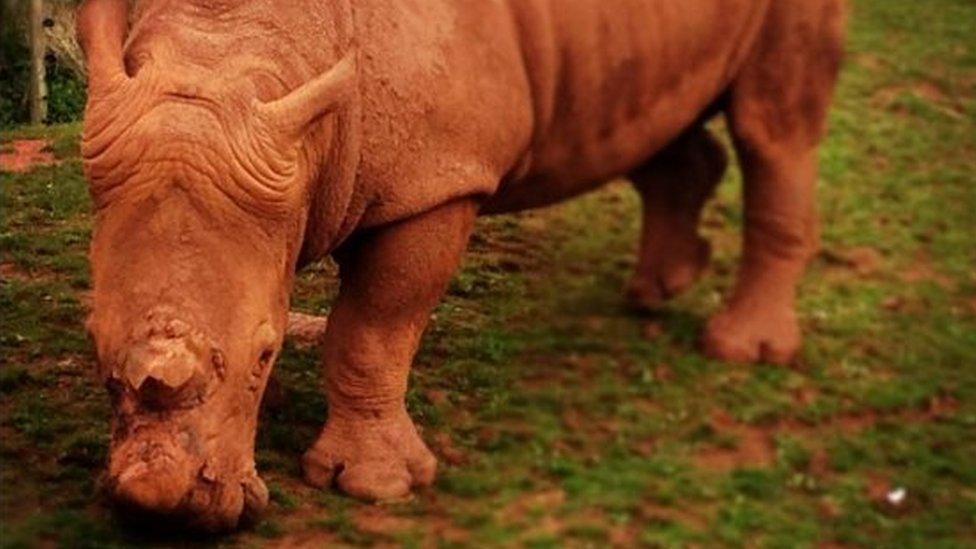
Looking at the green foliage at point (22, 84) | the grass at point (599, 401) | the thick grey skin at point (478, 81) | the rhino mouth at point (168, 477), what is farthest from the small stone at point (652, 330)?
the rhino mouth at point (168, 477)

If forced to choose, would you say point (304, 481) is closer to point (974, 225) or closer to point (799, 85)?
point (799, 85)

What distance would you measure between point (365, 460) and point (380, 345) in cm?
34

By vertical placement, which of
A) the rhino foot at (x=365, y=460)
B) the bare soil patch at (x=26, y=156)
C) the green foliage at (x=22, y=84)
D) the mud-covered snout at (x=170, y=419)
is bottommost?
the rhino foot at (x=365, y=460)

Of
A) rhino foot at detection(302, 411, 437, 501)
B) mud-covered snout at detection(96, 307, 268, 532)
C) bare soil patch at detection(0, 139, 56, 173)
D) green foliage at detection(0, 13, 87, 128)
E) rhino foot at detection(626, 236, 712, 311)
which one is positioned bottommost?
rhino foot at detection(302, 411, 437, 501)

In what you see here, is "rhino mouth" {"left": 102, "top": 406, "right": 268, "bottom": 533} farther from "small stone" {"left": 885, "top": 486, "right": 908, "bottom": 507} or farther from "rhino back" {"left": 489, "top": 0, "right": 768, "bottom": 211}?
"small stone" {"left": 885, "top": 486, "right": 908, "bottom": 507}

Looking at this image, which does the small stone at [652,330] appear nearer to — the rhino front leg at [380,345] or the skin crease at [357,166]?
the skin crease at [357,166]

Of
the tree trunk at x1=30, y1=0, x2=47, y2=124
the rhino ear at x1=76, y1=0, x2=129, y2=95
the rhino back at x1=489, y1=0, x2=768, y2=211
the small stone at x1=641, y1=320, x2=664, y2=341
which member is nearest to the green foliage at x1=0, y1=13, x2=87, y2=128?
the tree trunk at x1=30, y1=0, x2=47, y2=124

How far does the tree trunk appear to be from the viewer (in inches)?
205

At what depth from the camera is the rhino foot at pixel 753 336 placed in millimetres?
6367

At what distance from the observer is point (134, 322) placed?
3824 millimetres

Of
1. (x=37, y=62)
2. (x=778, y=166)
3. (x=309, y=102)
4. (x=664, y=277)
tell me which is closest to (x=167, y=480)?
(x=309, y=102)

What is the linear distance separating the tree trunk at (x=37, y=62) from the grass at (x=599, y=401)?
0.09 metres

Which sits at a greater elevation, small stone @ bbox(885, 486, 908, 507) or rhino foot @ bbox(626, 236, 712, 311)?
rhino foot @ bbox(626, 236, 712, 311)

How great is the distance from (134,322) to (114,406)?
206mm
